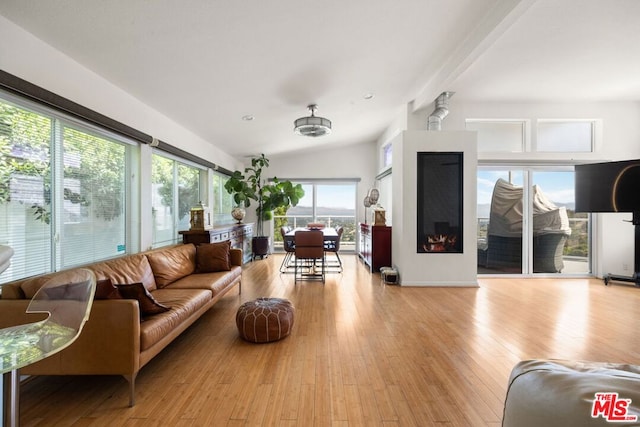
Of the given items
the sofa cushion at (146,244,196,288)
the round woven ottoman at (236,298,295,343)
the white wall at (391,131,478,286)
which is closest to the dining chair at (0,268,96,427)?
the round woven ottoman at (236,298,295,343)

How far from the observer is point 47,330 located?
3.61 ft

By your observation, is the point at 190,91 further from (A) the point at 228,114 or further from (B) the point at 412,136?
(B) the point at 412,136

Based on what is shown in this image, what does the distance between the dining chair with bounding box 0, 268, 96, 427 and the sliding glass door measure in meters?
5.59

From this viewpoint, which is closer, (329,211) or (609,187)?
(609,187)

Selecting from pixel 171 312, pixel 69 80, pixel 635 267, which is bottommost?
pixel 635 267

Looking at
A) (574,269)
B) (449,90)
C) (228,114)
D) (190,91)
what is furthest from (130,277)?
(574,269)

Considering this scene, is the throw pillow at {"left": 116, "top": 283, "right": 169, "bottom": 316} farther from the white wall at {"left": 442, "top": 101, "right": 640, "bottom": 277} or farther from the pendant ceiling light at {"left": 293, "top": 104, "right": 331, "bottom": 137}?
the white wall at {"left": 442, "top": 101, "right": 640, "bottom": 277}

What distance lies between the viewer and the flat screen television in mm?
4359

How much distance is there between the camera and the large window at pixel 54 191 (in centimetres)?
204

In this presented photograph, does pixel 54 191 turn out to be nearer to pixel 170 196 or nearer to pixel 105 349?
pixel 105 349

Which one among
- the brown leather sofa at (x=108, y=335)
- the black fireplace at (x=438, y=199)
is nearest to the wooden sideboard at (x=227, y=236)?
the brown leather sofa at (x=108, y=335)

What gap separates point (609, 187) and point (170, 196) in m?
6.90

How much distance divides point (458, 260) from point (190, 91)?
14.9ft

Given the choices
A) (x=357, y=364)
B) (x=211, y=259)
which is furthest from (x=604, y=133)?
(x=211, y=259)
